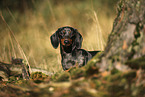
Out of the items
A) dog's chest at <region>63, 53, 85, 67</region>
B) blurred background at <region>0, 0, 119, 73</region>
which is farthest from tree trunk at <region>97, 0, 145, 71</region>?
dog's chest at <region>63, 53, 85, 67</region>

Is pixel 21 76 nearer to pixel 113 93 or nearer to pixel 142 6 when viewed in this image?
pixel 113 93

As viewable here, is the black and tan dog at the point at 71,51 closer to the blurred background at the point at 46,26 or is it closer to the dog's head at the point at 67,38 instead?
the dog's head at the point at 67,38

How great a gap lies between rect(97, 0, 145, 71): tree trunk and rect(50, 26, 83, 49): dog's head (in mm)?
1415

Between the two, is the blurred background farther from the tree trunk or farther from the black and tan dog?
the tree trunk

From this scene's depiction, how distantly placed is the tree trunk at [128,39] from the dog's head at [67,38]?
141 centimetres

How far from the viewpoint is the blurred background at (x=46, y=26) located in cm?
388

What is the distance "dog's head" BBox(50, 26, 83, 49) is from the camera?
129 inches

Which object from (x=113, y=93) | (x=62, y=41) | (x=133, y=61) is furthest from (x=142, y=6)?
(x=62, y=41)

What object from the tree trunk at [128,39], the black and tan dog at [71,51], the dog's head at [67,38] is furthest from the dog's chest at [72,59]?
the tree trunk at [128,39]

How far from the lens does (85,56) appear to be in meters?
3.46

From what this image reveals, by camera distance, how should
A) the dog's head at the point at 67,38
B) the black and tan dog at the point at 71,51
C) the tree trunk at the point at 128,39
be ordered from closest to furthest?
the tree trunk at the point at 128,39 → the dog's head at the point at 67,38 → the black and tan dog at the point at 71,51

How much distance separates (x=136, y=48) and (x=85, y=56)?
177 centimetres

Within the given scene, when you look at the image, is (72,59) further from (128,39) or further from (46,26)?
(46,26)

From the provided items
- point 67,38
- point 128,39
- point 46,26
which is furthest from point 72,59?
point 46,26
